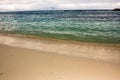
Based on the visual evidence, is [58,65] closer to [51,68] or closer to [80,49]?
[51,68]

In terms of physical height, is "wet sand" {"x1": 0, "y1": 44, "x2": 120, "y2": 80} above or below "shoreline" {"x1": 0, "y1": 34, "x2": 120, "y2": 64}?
above

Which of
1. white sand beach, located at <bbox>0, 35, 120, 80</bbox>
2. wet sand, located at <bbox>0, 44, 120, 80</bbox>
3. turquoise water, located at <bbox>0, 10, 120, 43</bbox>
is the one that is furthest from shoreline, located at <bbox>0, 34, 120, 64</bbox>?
turquoise water, located at <bbox>0, 10, 120, 43</bbox>

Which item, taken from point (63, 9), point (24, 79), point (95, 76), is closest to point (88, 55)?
point (95, 76)

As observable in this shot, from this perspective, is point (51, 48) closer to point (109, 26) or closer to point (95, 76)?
point (95, 76)

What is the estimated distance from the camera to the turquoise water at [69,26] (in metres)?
5.56

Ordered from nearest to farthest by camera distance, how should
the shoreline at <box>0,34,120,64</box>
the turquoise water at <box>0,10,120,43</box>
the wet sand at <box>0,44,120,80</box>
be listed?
the wet sand at <box>0,44,120,80</box> → the shoreline at <box>0,34,120,64</box> → the turquoise water at <box>0,10,120,43</box>

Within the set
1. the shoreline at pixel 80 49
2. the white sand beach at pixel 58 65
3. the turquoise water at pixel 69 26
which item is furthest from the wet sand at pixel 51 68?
the turquoise water at pixel 69 26

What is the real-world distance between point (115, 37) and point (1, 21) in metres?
3.49

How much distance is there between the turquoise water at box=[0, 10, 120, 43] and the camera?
5559 mm

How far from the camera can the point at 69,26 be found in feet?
22.0

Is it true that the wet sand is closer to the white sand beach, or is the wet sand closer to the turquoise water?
the white sand beach

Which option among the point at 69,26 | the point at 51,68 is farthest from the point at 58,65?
the point at 69,26

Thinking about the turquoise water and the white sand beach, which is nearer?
the white sand beach

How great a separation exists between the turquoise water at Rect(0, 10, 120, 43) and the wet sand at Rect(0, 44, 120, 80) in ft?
6.71
